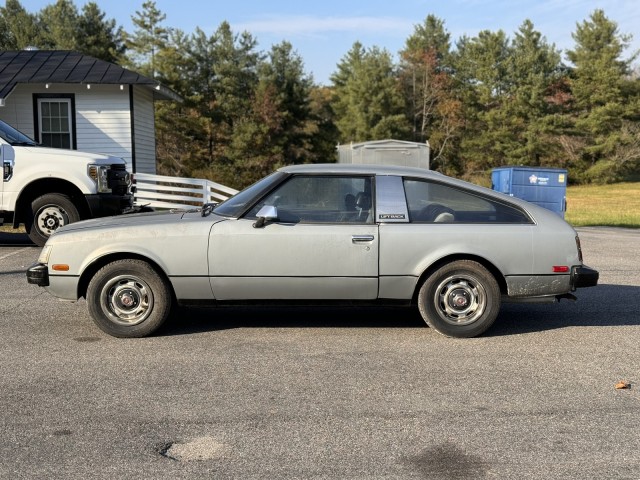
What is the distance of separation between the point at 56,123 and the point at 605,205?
25710 millimetres

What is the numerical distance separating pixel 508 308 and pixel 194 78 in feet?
132

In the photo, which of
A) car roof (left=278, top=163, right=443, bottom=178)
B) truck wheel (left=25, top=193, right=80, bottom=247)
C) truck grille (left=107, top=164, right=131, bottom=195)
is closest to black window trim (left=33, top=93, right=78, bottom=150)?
truck grille (left=107, top=164, right=131, bottom=195)

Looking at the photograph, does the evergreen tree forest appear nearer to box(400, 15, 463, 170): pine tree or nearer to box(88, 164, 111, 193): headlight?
box(400, 15, 463, 170): pine tree

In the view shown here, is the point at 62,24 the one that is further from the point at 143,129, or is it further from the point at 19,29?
the point at 143,129

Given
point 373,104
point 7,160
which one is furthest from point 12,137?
point 373,104

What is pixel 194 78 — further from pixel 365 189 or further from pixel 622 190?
pixel 365 189

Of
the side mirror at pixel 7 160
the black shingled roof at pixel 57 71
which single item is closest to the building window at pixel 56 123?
the black shingled roof at pixel 57 71

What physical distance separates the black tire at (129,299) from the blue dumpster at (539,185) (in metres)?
14.4

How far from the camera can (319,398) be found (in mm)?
4488

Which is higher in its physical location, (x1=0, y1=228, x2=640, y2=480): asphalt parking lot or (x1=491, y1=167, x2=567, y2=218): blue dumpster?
(x1=491, y1=167, x2=567, y2=218): blue dumpster

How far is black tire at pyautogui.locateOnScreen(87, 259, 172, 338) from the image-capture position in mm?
5836

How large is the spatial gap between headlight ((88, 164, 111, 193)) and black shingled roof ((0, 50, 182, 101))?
292 inches

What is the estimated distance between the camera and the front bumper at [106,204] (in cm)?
1124

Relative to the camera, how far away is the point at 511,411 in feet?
14.0
